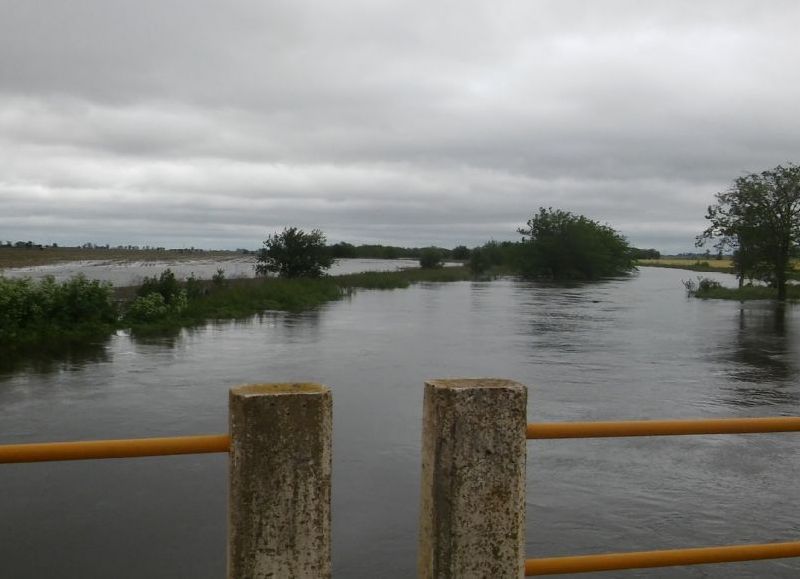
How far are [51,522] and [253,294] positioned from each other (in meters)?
24.4

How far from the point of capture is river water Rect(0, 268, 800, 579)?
6215 mm

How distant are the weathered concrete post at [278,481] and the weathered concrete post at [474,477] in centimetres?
40

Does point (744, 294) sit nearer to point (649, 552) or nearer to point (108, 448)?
point (649, 552)

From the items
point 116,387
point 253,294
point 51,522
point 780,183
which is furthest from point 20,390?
point 780,183

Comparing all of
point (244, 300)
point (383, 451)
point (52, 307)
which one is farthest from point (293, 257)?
point (383, 451)

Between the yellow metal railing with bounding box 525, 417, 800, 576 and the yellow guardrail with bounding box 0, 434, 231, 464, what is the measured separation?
46.1 inches

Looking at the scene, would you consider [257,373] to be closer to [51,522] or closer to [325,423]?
[51,522]

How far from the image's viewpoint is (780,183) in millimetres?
46688

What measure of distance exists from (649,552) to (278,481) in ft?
4.84

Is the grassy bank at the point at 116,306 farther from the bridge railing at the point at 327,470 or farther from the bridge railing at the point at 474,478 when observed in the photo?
the bridge railing at the point at 474,478

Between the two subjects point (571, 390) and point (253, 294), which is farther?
point (253, 294)

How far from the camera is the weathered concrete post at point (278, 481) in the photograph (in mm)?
2789

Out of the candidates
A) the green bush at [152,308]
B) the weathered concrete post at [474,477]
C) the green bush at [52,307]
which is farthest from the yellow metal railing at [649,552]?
the green bush at [152,308]

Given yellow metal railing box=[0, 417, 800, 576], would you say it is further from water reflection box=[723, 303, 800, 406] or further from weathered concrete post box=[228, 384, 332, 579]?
water reflection box=[723, 303, 800, 406]
